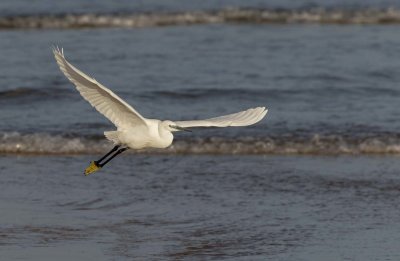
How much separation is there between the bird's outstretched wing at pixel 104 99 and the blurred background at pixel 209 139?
2.81 ft

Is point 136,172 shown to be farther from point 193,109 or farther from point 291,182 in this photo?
point 193,109

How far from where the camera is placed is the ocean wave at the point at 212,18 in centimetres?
1938

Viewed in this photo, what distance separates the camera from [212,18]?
1983 centimetres

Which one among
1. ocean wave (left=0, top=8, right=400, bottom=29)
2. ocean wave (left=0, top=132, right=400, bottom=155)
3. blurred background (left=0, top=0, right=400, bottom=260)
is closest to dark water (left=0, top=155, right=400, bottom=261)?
blurred background (left=0, top=0, right=400, bottom=260)

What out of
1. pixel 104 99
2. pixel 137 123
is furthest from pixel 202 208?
pixel 104 99

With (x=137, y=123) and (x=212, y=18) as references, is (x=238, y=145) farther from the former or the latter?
(x=212, y=18)

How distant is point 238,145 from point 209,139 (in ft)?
1.23

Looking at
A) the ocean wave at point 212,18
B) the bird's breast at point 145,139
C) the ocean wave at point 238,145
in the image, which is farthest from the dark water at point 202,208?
the ocean wave at point 212,18

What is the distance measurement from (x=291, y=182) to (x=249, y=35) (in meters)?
8.47

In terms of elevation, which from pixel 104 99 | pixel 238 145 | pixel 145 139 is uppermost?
pixel 104 99

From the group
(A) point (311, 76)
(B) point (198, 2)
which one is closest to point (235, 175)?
(A) point (311, 76)

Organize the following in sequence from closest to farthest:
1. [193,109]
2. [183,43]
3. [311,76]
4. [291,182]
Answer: [291,182]
[193,109]
[311,76]
[183,43]

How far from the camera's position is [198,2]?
2100 centimetres

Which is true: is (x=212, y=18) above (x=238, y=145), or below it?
above
